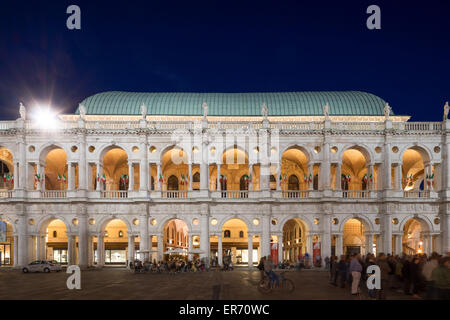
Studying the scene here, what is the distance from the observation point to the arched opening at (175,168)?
57938 mm

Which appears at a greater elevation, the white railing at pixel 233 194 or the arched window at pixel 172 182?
the arched window at pixel 172 182

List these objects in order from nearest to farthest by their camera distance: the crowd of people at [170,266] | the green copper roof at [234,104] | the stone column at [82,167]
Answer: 1. the crowd of people at [170,266]
2. the stone column at [82,167]
3. the green copper roof at [234,104]

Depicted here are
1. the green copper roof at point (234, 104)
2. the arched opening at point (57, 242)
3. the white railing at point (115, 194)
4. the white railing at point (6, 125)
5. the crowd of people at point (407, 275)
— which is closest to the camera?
the crowd of people at point (407, 275)

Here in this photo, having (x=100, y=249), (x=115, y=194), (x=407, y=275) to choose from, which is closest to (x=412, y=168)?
(x=115, y=194)

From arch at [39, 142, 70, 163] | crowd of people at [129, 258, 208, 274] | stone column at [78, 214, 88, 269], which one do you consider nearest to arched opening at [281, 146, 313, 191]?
crowd of people at [129, 258, 208, 274]

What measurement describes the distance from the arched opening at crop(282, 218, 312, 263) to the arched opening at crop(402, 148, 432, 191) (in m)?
13.4

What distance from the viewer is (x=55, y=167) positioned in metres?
62.3

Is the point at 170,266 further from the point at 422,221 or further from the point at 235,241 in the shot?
the point at 422,221

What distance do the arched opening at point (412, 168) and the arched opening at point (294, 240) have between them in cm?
1344

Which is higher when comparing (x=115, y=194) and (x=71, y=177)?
(x=71, y=177)

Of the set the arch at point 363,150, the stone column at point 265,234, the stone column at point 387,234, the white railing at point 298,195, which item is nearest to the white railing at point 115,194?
the stone column at point 265,234

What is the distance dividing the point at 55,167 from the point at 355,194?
35479 mm

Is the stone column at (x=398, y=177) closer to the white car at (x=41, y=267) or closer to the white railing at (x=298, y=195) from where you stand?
the white railing at (x=298, y=195)
